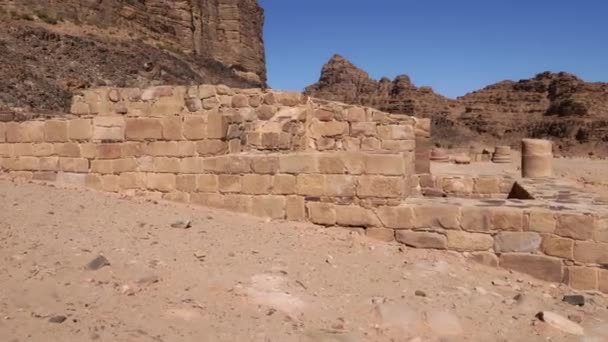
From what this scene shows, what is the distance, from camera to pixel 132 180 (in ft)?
24.9

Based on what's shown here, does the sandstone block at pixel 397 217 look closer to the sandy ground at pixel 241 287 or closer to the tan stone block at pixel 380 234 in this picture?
the tan stone block at pixel 380 234

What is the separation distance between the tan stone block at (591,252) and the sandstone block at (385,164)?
1895 mm

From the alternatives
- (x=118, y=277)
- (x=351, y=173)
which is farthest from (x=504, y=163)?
(x=118, y=277)

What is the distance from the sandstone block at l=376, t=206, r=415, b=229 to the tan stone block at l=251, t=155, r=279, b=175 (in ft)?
4.53

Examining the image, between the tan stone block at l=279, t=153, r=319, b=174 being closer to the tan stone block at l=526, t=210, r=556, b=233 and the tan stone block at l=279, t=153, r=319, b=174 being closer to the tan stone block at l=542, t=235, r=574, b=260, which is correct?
the tan stone block at l=526, t=210, r=556, b=233

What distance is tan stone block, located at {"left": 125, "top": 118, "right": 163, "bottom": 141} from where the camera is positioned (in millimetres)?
7441

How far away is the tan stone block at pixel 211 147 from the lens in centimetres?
709

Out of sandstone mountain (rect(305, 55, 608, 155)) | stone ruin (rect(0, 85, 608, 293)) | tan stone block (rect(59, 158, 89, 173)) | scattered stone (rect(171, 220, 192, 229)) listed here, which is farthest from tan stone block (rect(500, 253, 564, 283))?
sandstone mountain (rect(305, 55, 608, 155))

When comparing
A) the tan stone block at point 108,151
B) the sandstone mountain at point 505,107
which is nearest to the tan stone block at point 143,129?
the tan stone block at point 108,151

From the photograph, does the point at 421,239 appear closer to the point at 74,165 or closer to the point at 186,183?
the point at 186,183

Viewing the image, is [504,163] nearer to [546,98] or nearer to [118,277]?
[118,277]

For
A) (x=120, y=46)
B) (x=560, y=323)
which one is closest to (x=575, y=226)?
(x=560, y=323)

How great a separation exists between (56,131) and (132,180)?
1.52 m

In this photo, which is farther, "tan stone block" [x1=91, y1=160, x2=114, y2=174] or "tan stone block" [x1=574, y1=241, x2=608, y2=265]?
"tan stone block" [x1=91, y1=160, x2=114, y2=174]
